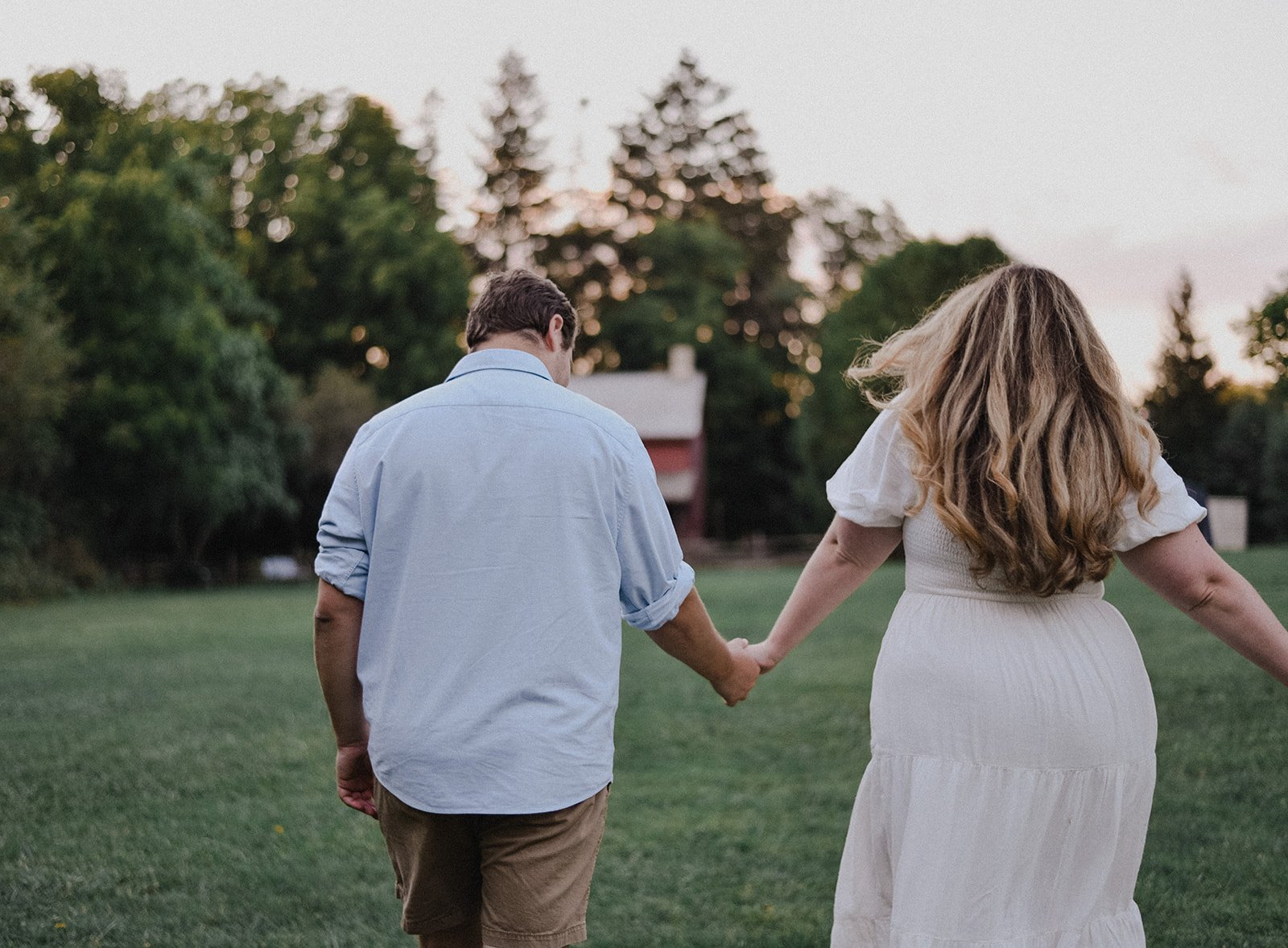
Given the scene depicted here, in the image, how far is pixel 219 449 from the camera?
31.9 metres

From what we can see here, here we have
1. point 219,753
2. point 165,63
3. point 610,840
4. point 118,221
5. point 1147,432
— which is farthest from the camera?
point 165,63

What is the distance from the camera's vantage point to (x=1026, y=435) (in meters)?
2.61

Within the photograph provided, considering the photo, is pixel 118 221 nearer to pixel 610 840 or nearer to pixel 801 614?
pixel 610 840

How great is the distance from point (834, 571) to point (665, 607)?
0.48m

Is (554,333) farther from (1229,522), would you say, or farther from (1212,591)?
(1229,522)

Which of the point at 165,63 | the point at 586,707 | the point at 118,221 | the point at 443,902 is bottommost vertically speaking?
the point at 443,902

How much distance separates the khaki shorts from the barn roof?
40597 millimetres

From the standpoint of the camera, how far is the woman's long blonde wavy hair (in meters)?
2.60

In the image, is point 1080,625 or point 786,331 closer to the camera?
point 1080,625

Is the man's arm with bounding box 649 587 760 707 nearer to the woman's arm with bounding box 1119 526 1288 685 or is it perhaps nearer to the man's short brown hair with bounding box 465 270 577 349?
the man's short brown hair with bounding box 465 270 577 349

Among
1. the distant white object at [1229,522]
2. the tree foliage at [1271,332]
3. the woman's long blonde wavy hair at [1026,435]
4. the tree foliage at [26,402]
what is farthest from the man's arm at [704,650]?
the tree foliage at [26,402]

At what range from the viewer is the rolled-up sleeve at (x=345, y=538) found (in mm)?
2756

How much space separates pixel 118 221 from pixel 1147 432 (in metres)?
30.8

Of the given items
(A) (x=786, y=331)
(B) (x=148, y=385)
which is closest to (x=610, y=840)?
(B) (x=148, y=385)
